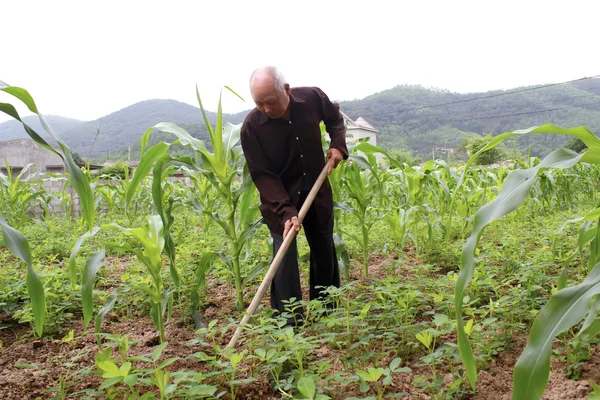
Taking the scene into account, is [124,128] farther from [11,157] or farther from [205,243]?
[205,243]

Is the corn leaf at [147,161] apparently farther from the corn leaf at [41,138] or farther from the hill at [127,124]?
the hill at [127,124]

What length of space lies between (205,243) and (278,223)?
5.58ft

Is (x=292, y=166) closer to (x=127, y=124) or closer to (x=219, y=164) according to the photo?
(x=219, y=164)

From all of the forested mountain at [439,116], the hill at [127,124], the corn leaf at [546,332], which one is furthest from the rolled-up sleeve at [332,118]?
the forested mountain at [439,116]

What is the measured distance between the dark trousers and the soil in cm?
42

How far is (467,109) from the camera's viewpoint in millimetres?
61000

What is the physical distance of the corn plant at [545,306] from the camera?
101cm

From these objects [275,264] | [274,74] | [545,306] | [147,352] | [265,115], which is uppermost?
[274,74]

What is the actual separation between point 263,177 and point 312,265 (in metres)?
0.71

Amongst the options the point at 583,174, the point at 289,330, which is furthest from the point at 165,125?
the point at 583,174

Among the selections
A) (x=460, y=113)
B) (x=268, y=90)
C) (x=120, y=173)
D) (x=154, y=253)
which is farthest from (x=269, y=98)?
(x=460, y=113)

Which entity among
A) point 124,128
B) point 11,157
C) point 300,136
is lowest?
point 300,136

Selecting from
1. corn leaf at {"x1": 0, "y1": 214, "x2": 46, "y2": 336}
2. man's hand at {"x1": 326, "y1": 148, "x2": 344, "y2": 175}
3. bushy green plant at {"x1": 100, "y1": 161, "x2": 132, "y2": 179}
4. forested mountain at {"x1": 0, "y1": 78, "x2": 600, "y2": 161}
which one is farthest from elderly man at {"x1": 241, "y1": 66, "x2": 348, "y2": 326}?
forested mountain at {"x1": 0, "y1": 78, "x2": 600, "y2": 161}

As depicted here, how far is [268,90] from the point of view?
2289 mm
